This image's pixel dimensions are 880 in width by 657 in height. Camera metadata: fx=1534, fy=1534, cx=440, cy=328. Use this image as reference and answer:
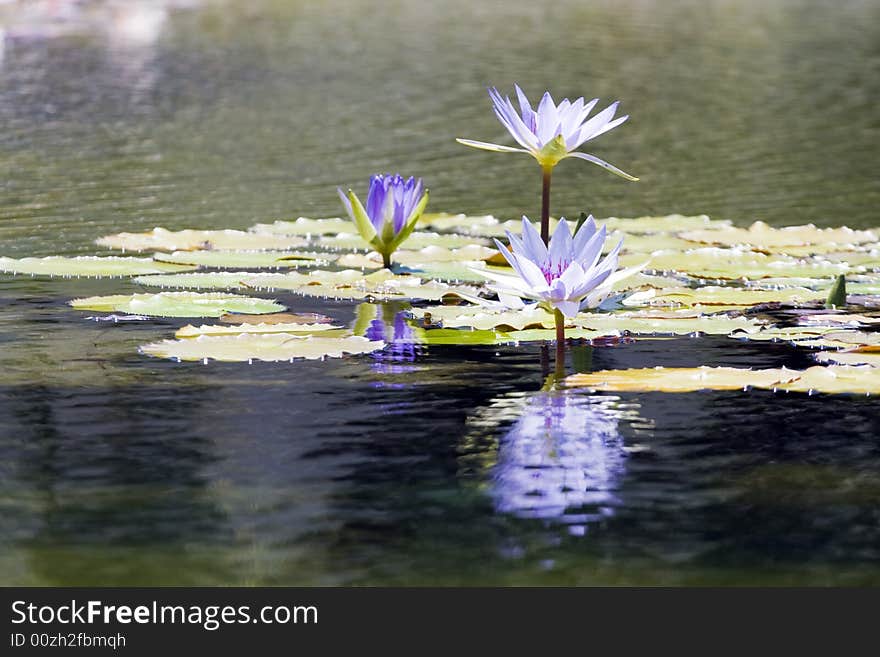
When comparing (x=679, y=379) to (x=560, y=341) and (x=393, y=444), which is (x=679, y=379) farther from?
(x=393, y=444)

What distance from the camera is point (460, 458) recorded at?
2.38m

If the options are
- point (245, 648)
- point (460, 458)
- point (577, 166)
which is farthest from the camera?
Answer: point (577, 166)

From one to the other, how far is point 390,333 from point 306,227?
1.57 meters

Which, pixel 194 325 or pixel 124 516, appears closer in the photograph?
pixel 124 516

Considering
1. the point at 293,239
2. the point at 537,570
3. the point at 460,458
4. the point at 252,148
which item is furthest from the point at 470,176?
the point at 537,570

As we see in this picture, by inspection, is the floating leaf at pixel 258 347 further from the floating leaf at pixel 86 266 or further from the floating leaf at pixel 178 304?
the floating leaf at pixel 86 266

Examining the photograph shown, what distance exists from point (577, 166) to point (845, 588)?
17.9 ft

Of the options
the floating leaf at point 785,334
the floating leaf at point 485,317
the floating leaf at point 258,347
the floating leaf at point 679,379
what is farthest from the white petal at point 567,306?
the floating leaf at point 785,334

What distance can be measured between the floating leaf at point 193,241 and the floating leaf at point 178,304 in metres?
0.84

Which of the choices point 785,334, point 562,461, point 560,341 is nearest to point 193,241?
point 560,341

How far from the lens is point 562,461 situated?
237 cm

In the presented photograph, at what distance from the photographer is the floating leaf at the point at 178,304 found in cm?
347

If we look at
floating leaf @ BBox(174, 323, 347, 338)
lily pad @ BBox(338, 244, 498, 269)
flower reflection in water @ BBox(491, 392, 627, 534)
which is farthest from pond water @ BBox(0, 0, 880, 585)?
lily pad @ BBox(338, 244, 498, 269)

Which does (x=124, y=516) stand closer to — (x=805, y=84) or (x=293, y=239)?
(x=293, y=239)
